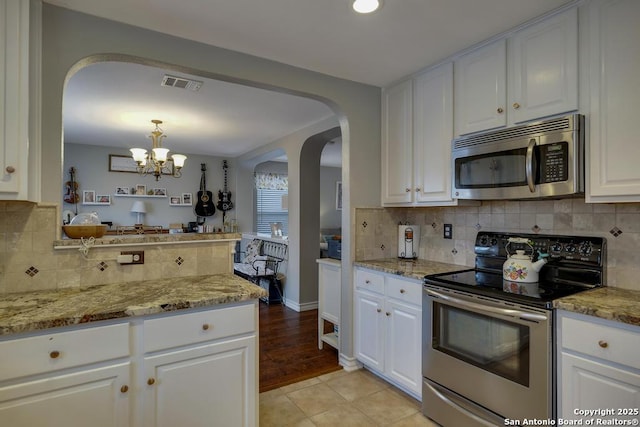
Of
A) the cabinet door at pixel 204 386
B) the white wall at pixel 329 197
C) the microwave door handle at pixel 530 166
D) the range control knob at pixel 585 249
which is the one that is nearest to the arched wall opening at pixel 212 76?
the cabinet door at pixel 204 386

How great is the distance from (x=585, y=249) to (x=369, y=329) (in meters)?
1.47

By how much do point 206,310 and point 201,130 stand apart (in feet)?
11.5

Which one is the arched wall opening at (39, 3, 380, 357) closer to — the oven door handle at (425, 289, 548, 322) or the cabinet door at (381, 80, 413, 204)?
the cabinet door at (381, 80, 413, 204)

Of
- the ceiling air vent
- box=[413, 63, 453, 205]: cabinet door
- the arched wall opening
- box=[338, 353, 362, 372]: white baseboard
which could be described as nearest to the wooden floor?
box=[338, 353, 362, 372]: white baseboard

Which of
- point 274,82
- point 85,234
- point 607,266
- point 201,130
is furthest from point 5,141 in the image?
point 201,130

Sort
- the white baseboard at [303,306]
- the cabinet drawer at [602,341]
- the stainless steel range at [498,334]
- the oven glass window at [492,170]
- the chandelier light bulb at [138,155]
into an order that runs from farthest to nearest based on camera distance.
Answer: the white baseboard at [303,306] → the chandelier light bulb at [138,155] → the oven glass window at [492,170] → the stainless steel range at [498,334] → the cabinet drawer at [602,341]

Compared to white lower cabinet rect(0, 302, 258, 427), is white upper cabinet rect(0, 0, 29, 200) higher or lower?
higher

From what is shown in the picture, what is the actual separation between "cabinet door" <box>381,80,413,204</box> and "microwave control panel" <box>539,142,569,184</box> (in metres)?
0.96

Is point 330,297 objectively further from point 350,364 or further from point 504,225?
point 504,225

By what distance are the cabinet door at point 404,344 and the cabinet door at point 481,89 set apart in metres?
1.28

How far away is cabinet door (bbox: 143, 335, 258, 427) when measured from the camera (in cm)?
153

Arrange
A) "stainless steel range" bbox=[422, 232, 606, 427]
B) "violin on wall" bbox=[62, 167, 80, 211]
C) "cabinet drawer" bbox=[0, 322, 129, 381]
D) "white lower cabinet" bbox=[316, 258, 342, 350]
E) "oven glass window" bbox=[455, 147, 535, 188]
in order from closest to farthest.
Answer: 1. "cabinet drawer" bbox=[0, 322, 129, 381]
2. "stainless steel range" bbox=[422, 232, 606, 427]
3. "oven glass window" bbox=[455, 147, 535, 188]
4. "white lower cabinet" bbox=[316, 258, 342, 350]
5. "violin on wall" bbox=[62, 167, 80, 211]

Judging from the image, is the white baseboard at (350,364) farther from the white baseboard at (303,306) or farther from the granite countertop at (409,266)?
the white baseboard at (303,306)

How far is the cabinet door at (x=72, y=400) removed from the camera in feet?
4.20
